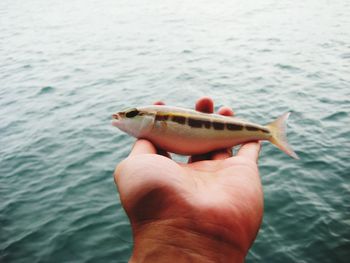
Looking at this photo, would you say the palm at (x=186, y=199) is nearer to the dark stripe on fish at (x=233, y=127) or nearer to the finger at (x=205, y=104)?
the dark stripe on fish at (x=233, y=127)

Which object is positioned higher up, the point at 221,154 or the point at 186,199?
the point at 186,199

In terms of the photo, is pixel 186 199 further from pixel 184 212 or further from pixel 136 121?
pixel 136 121

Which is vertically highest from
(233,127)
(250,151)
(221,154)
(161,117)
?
(161,117)

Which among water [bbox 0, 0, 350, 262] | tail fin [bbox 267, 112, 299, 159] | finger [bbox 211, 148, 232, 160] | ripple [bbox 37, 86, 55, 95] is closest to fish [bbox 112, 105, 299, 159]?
finger [bbox 211, 148, 232, 160]

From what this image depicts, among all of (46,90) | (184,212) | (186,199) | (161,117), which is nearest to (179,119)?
(161,117)

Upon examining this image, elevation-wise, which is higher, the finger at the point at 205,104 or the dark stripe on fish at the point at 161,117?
the dark stripe on fish at the point at 161,117

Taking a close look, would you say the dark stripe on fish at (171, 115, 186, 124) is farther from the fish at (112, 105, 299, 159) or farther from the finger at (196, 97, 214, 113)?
the finger at (196, 97, 214, 113)

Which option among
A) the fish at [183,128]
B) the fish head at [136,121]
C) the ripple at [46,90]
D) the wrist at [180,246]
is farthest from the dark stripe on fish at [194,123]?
the ripple at [46,90]
